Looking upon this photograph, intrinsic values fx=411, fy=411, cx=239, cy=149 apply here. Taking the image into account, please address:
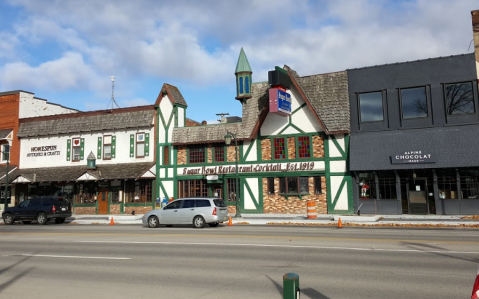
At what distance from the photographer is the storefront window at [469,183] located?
81.5 feet

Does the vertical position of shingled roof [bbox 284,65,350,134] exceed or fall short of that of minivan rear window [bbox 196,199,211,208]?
it exceeds it

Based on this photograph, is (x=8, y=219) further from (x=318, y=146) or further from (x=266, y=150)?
(x=318, y=146)

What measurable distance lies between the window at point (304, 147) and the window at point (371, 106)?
13.2 ft

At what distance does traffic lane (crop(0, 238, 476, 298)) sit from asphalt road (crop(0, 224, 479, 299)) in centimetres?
2

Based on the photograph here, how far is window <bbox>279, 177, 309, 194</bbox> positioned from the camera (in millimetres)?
29203

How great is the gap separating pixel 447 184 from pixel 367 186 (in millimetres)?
4763

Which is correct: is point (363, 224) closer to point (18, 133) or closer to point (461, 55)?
point (461, 55)

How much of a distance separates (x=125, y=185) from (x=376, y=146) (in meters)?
19.6

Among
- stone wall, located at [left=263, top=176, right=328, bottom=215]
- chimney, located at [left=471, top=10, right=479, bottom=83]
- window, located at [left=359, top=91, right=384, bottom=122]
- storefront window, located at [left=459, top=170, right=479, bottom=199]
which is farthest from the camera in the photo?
stone wall, located at [left=263, top=176, right=328, bottom=215]

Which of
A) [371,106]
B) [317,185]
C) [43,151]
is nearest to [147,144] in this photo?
[43,151]

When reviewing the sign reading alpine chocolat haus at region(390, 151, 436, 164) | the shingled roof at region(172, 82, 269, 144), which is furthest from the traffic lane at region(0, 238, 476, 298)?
the shingled roof at region(172, 82, 269, 144)

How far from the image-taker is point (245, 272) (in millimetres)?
9484

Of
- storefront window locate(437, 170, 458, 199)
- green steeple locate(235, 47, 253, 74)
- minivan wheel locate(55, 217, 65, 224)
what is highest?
green steeple locate(235, 47, 253, 74)

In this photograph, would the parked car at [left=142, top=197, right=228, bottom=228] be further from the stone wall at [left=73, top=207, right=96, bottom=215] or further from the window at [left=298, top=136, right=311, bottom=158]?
the stone wall at [left=73, top=207, right=96, bottom=215]
